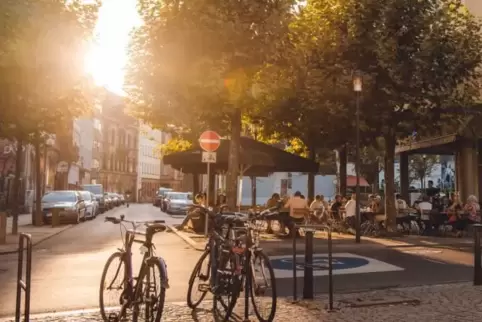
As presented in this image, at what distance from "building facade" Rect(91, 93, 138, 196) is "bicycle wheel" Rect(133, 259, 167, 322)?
88836mm

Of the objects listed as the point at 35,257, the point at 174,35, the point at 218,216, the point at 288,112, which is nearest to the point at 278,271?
the point at 218,216

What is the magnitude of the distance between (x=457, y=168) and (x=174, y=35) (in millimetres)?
17575

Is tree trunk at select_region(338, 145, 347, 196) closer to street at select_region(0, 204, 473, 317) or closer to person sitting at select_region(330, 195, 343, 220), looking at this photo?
person sitting at select_region(330, 195, 343, 220)

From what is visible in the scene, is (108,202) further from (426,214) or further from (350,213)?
(426,214)

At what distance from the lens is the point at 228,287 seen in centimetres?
714

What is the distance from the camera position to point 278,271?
11.6m

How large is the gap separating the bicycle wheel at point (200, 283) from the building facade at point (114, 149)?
87.6m

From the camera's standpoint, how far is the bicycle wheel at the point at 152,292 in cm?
622

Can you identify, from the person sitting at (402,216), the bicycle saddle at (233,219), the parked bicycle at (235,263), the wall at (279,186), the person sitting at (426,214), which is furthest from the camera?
the wall at (279,186)

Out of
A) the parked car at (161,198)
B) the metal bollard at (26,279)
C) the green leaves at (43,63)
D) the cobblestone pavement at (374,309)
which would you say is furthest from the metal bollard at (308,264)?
the parked car at (161,198)

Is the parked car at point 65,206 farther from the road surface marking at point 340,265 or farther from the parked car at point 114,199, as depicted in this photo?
the parked car at point 114,199

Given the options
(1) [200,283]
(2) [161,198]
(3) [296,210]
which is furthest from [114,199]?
(1) [200,283]

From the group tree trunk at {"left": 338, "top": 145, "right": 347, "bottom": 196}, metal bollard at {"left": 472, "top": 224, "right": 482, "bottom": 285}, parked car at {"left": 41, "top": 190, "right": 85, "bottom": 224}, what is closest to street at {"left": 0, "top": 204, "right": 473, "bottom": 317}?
metal bollard at {"left": 472, "top": 224, "right": 482, "bottom": 285}

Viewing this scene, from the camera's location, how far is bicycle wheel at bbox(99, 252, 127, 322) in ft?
22.7
